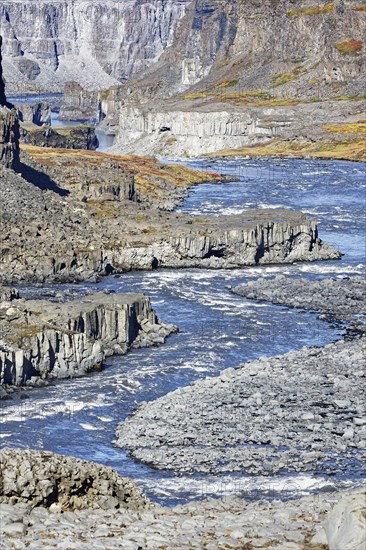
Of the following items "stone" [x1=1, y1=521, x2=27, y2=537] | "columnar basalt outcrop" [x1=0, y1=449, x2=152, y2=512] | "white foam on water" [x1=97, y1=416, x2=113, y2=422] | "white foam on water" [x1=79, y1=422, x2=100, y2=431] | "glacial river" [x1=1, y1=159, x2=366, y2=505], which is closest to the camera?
"stone" [x1=1, y1=521, x2=27, y2=537]

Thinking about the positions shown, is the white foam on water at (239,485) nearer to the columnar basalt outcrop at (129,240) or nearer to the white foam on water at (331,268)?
the columnar basalt outcrop at (129,240)

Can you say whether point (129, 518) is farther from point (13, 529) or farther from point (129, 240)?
point (129, 240)

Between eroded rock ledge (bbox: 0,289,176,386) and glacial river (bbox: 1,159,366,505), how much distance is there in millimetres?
1261

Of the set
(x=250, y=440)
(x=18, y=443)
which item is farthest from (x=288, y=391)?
(x=18, y=443)

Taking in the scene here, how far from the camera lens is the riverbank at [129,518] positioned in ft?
86.4

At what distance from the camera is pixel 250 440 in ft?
188

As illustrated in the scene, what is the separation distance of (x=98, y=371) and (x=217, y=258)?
143 feet

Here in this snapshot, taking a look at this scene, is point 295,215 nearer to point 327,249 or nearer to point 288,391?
Answer: point 327,249

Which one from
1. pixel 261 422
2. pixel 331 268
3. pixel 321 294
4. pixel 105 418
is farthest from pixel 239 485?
pixel 331 268

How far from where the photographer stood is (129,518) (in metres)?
29.7

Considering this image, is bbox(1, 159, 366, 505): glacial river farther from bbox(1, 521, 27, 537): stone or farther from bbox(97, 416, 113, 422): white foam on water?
bbox(1, 521, 27, 537): stone

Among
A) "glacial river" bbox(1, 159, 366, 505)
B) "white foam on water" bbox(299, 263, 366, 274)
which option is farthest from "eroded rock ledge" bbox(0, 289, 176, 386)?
"white foam on water" bbox(299, 263, 366, 274)

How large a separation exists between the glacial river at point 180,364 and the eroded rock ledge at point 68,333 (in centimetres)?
126

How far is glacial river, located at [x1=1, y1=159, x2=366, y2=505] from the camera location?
170 ft
